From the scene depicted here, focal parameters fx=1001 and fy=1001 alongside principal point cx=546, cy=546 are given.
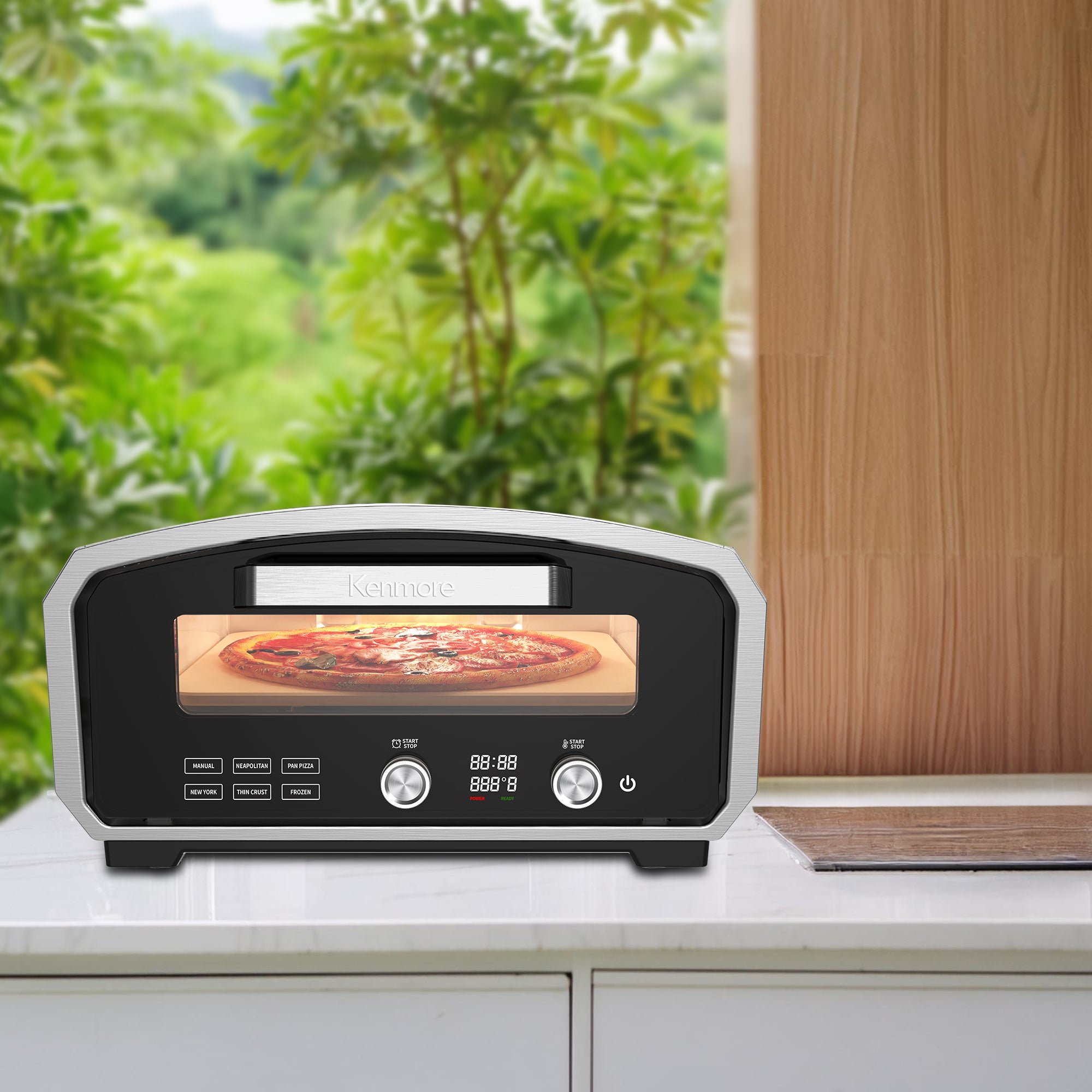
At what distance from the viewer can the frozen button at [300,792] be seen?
766 mm

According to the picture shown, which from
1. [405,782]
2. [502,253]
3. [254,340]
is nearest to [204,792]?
[405,782]

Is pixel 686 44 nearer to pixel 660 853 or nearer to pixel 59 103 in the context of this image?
pixel 59 103

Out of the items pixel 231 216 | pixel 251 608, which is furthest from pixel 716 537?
pixel 231 216

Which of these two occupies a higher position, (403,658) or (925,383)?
(925,383)

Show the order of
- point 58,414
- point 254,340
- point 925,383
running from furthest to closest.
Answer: point 254,340 < point 58,414 < point 925,383

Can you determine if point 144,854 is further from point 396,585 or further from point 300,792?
point 396,585

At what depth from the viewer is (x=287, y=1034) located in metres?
0.71

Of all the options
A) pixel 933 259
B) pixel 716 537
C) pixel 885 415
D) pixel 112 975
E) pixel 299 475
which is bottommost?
pixel 112 975

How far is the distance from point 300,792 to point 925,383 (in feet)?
2.53

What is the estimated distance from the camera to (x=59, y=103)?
1814 millimetres

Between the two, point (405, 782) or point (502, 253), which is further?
point (502, 253)

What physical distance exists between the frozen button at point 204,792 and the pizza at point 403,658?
9 centimetres

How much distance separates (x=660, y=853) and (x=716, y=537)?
914mm

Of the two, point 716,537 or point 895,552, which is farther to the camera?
point 716,537
